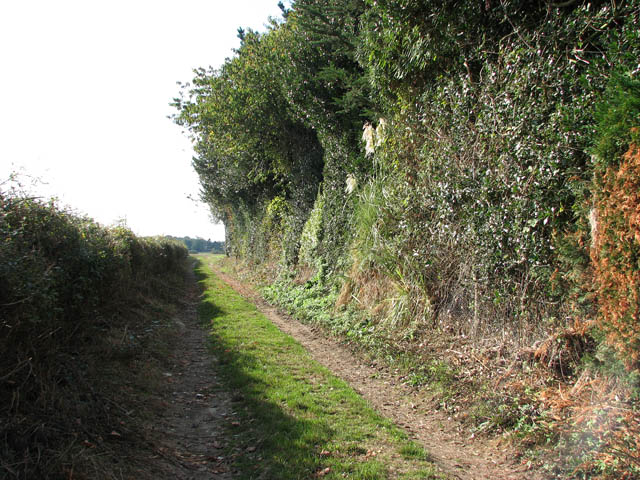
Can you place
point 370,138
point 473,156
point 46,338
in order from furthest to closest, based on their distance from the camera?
point 370,138 < point 473,156 < point 46,338

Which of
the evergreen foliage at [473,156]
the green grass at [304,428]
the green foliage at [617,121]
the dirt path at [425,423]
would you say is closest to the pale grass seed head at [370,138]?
the evergreen foliage at [473,156]

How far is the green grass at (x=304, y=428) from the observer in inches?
151

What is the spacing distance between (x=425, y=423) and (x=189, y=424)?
299 centimetres

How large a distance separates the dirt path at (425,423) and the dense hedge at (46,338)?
346cm

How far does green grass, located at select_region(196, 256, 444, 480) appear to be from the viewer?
12.6 ft

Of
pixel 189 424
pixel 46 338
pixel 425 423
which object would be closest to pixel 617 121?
pixel 425 423

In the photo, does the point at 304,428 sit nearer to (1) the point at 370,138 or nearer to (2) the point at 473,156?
(2) the point at 473,156

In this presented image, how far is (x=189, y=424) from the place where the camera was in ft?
16.5

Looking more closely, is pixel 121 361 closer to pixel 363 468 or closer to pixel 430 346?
pixel 363 468

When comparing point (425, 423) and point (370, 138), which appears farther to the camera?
point (370, 138)

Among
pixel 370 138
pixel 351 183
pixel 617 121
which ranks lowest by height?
pixel 617 121

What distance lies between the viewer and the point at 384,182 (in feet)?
30.2

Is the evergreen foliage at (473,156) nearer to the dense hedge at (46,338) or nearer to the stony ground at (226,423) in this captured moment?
the stony ground at (226,423)

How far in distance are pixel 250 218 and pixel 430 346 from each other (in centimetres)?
2069
